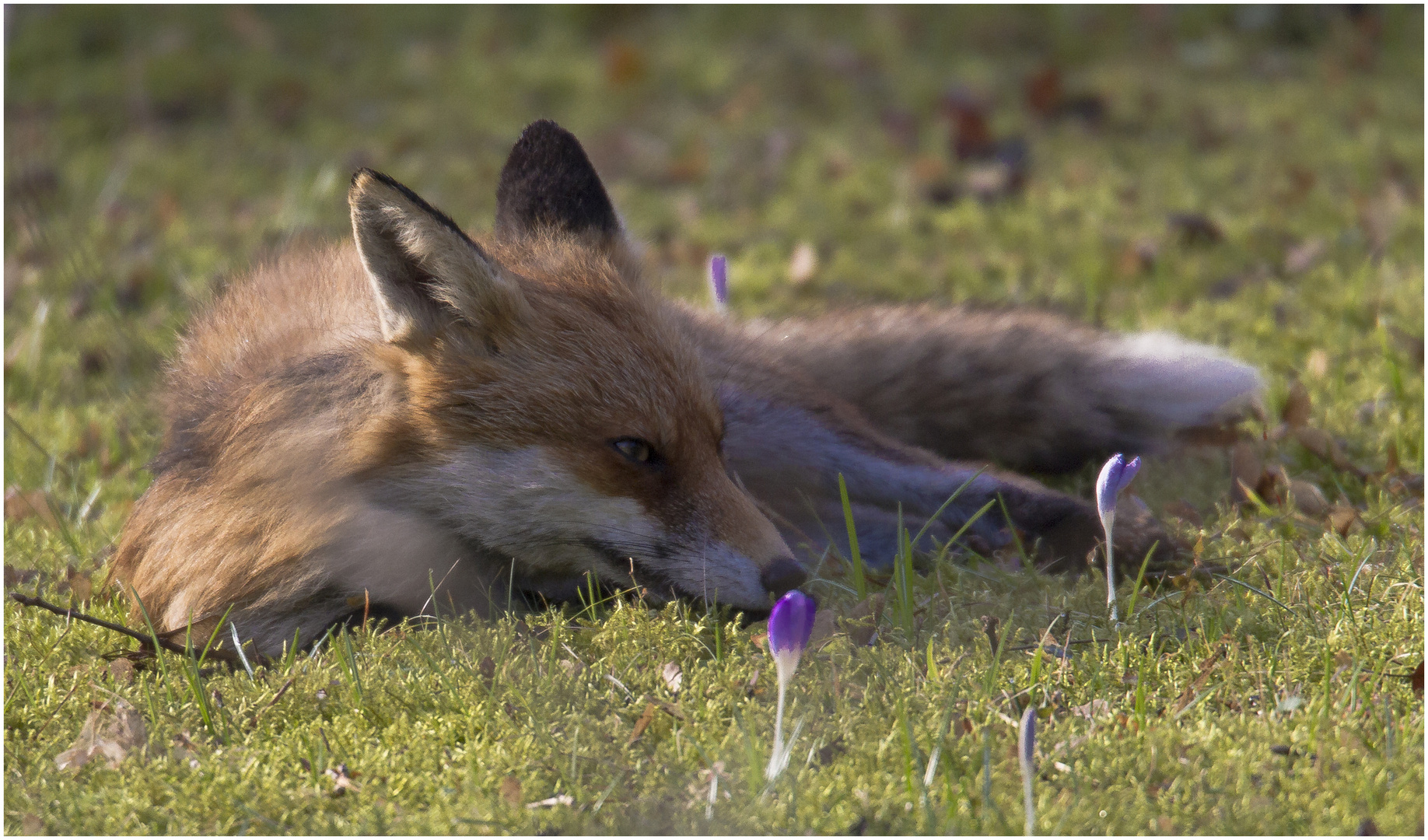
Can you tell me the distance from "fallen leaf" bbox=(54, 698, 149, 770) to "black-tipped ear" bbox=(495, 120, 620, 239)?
170 centimetres

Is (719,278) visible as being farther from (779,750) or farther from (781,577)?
(779,750)

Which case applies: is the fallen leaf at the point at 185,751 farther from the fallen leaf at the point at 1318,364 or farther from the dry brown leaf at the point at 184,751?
the fallen leaf at the point at 1318,364

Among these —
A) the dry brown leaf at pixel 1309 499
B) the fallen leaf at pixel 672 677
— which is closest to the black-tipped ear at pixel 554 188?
the fallen leaf at pixel 672 677

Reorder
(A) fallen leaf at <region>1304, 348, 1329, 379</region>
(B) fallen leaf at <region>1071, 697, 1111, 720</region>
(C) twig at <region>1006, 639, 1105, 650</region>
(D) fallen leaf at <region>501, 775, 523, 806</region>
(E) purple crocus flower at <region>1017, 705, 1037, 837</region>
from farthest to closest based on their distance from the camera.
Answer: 1. (A) fallen leaf at <region>1304, 348, 1329, 379</region>
2. (C) twig at <region>1006, 639, 1105, 650</region>
3. (B) fallen leaf at <region>1071, 697, 1111, 720</region>
4. (D) fallen leaf at <region>501, 775, 523, 806</region>
5. (E) purple crocus flower at <region>1017, 705, 1037, 837</region>

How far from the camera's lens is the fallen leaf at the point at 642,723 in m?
2.59

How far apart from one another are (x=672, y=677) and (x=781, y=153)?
579 centimetres

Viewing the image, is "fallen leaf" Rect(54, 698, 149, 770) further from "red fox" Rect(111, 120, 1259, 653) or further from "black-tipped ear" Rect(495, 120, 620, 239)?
"black-tipped ear" Rect(495, 120, 620, 239)

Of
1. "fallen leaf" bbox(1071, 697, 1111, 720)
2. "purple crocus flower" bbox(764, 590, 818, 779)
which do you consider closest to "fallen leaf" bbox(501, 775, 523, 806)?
"purple crocus flower" bbox(764, 590, 818, 779)

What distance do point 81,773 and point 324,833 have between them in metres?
0.64

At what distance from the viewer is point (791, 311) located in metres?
5.73

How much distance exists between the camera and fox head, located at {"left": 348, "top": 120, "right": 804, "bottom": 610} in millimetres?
2893

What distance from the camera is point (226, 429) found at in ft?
10.2

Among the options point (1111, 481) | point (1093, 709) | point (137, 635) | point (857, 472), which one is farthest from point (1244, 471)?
point (137, 635)

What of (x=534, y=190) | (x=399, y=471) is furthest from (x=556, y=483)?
(x=534, y=190)
